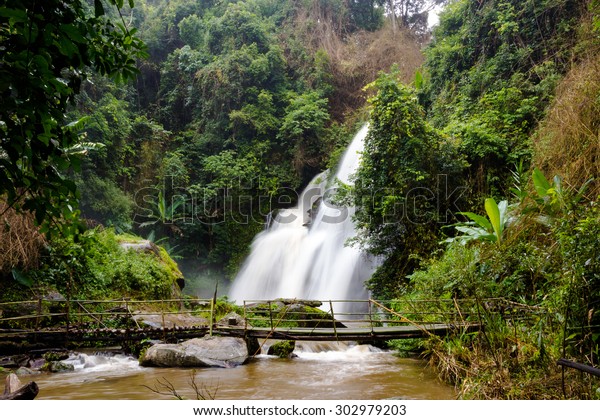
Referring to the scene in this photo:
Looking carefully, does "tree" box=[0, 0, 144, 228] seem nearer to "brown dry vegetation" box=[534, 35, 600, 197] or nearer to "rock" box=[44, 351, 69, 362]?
"rock" box=[44, 351, 69, 362]

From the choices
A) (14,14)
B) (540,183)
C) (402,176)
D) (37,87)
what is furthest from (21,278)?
(540,183)

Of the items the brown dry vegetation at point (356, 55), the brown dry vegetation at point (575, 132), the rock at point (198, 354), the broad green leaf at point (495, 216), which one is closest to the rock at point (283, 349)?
the rock at point (198, 354)

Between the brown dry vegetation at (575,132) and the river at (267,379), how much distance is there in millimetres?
4333

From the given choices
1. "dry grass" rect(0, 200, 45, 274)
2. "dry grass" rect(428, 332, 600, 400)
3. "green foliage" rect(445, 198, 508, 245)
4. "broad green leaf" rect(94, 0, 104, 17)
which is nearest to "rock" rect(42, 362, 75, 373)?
"dry grass" rect(0, 200, 45, 274)

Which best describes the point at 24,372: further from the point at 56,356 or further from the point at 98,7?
the point at 98,7

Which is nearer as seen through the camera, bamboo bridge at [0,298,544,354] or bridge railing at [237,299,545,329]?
bridge railing at [237,299,545,329]

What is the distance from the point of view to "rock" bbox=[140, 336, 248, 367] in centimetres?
698

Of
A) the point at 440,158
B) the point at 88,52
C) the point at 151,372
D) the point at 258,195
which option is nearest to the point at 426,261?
the point at 440,158

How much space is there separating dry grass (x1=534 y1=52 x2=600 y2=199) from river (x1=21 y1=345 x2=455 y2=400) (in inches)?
170

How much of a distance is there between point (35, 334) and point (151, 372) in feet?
8.34

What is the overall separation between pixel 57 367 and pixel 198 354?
220 cm

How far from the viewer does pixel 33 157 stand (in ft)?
6.24

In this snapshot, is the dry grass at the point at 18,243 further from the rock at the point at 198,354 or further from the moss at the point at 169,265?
the rock at the point at 198,354

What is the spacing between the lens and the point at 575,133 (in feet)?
25.8
